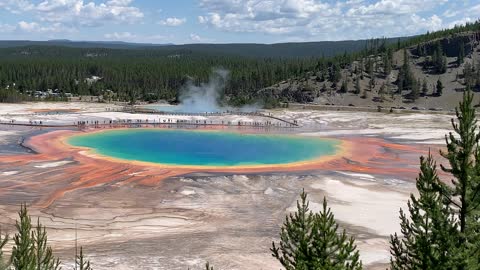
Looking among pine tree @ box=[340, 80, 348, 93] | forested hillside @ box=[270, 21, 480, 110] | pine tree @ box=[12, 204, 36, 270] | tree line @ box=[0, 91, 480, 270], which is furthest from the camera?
pine tree @ box=[340, 80, 348, 93]

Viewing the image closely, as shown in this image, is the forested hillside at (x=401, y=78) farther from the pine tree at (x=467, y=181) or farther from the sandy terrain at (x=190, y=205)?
the pine tree at (x=467, y=181)

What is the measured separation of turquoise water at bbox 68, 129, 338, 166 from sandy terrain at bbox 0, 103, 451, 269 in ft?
17.8

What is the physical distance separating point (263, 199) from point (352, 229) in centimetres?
851

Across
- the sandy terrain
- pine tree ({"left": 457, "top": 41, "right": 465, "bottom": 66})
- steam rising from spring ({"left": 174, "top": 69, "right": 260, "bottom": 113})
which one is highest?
pine tree ({"left": 457, "top": 41, "right": 465, "bottom": 66})

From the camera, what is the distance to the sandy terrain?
26578mm

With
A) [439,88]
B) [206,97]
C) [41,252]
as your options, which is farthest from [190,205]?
[439,88]

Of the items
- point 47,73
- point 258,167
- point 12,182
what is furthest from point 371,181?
point 47,73

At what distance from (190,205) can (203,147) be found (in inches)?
1084

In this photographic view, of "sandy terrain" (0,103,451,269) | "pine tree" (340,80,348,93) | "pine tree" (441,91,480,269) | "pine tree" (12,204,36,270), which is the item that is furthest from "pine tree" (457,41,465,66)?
"pine tree" (12,204,36,270)

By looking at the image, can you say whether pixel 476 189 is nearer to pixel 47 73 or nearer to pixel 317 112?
pixel 317 112

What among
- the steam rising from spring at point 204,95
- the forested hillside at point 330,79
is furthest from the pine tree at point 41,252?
the forested hillside at point 330,79

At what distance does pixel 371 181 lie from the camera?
43656mm

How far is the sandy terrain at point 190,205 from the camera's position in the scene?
1046 inches

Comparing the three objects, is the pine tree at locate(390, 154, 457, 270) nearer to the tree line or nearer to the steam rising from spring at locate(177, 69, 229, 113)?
the tree line
